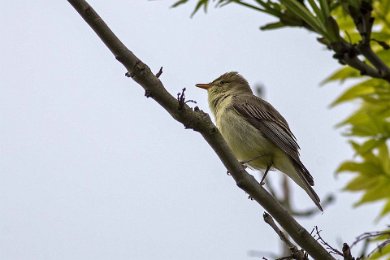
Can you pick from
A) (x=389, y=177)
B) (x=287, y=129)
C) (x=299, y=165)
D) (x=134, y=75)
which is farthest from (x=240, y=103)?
(x=134, y=75)

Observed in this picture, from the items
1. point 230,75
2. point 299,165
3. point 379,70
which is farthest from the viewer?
point 230,75

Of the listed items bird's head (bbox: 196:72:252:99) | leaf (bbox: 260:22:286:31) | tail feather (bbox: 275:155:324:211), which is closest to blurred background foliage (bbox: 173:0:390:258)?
leaf (bbox: 260:22:286:31)

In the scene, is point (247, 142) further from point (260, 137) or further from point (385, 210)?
point (385, 210)

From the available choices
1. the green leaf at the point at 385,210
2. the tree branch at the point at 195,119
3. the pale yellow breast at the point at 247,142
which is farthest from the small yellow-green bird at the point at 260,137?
the tree branch at the point at 195,119

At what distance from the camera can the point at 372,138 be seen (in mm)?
3529

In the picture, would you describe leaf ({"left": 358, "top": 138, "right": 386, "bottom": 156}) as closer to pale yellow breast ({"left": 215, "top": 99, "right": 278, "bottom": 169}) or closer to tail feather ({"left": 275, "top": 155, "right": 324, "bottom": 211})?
tail feather ({"left": 275, "top": 155, "right": 324, "bottom": 211})

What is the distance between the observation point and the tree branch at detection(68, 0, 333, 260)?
10.2 feet

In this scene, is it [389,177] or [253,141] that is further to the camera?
[253,141]

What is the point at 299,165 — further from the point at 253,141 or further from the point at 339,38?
the point at 339,38

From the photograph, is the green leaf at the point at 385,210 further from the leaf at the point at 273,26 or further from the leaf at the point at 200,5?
the leaf at the point at 200,5

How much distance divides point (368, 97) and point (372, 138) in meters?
0.24

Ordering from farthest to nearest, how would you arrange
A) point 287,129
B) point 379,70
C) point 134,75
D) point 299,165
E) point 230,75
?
point 230,75 < point 287,129 < point 299,165 < point 134,75 < point 379,70

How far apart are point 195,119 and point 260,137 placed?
407cm

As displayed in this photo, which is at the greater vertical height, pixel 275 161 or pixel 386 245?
pixel 275 161
